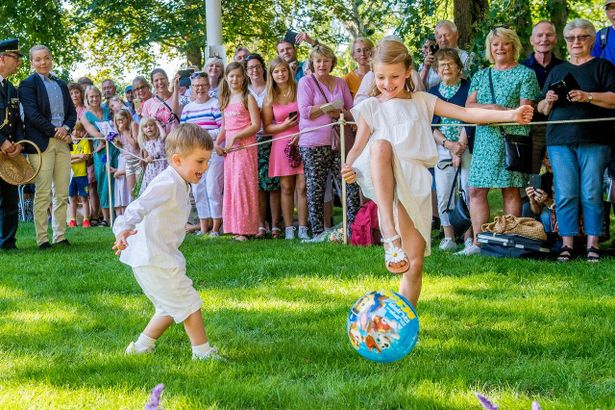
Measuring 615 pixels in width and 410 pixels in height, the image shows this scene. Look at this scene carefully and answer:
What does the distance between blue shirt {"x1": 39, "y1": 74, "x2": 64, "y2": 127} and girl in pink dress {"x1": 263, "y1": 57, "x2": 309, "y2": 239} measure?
8.38 feet

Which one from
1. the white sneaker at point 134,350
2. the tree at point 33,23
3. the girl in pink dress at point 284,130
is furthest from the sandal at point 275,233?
the tree at point 33,23

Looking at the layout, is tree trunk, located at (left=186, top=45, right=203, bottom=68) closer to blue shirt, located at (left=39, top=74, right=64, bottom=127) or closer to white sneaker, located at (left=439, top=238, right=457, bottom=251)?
blue shirt, located at (left=39, top=74, right=64, bottom=127)

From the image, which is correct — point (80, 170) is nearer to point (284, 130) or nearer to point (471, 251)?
point (284, 130)

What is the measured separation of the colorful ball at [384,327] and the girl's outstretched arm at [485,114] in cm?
134

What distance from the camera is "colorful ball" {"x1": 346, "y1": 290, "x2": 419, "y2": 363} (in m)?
4.66

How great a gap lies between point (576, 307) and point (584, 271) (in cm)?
166

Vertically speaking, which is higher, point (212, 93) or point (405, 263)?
point (212, 93)

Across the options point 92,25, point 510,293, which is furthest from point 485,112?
point 92,25

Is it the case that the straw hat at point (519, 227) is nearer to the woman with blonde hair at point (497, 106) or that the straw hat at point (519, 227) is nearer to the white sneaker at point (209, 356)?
the woman with blonde hair at point (497, 106)

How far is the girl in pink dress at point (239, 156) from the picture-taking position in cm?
1120

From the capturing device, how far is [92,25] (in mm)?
24625

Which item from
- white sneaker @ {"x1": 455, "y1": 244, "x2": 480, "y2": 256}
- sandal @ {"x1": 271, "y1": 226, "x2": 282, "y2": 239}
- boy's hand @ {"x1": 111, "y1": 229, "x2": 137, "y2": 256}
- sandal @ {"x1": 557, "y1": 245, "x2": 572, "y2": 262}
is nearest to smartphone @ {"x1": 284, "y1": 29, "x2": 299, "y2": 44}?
sandal @ {"x1": 271, "y1": 226, "x2": 282, "y2": 239}

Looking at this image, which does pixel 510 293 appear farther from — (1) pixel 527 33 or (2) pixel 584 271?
(1) pixel 527 33

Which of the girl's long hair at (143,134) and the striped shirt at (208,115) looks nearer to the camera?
the striped shirt at (208,115)
